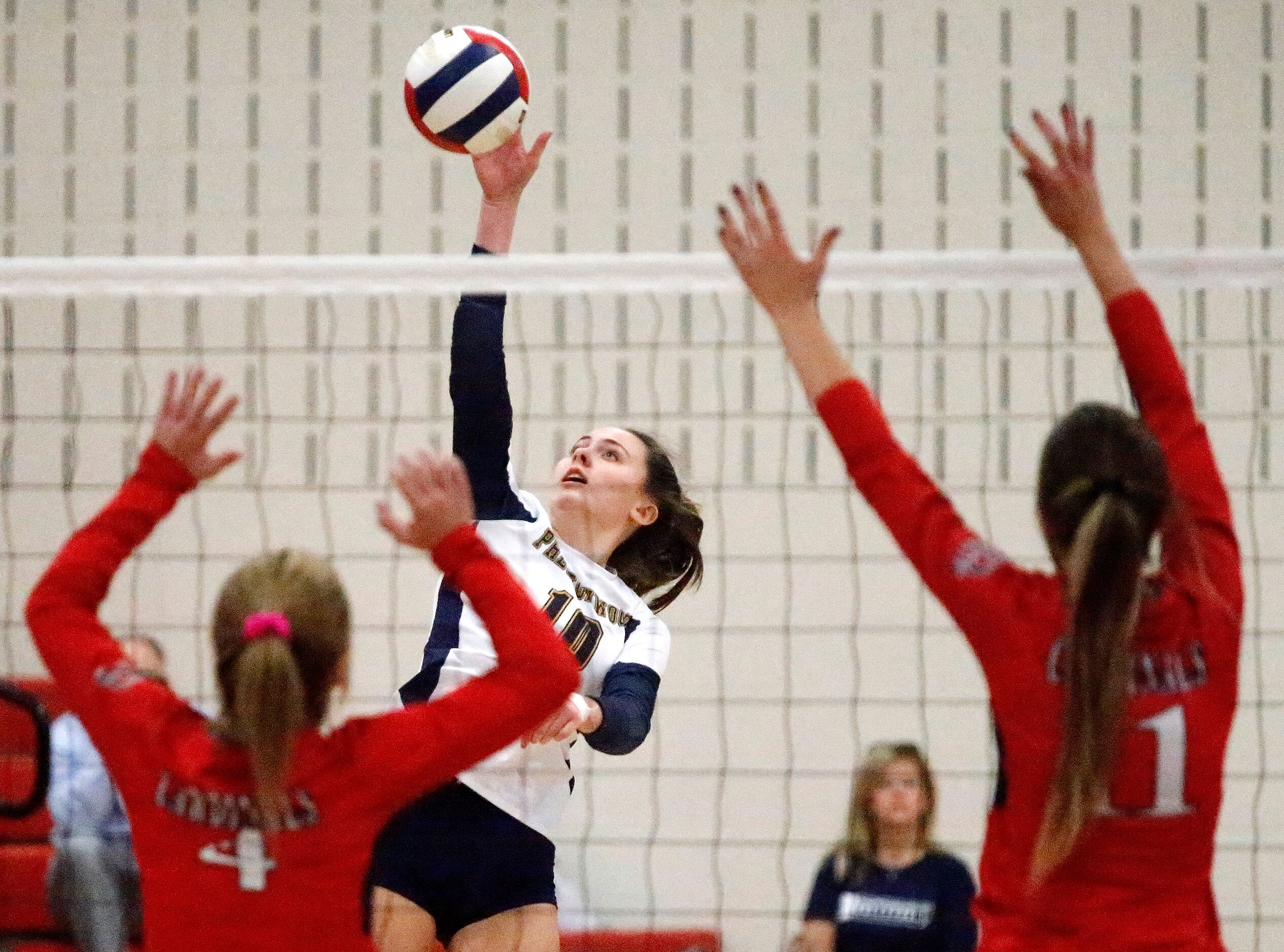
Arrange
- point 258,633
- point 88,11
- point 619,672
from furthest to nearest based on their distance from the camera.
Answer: point 88,11
point 619,672
point 258,633

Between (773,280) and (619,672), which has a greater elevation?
(773,280)

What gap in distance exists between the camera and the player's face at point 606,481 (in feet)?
13.3

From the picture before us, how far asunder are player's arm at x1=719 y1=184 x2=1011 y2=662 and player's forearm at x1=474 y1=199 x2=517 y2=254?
1.20 meters

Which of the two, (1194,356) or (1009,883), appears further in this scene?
(1194,356)

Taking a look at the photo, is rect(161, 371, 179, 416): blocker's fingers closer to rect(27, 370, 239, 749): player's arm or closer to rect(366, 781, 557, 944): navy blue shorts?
rect(27, 370, 239, 749): player's arm

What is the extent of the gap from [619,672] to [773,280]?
1.41 meters

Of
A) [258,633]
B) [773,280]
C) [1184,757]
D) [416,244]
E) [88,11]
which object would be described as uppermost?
[88,11]

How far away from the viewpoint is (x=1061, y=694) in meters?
2.34

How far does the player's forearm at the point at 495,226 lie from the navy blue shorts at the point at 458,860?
1.25 m

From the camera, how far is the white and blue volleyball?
4.03m

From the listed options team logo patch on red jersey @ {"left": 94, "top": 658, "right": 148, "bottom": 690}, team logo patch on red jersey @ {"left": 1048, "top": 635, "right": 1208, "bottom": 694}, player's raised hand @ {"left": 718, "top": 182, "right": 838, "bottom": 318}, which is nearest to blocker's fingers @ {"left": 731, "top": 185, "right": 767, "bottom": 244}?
player's raised hand @ {"left": 718, "top": 182, "right": 838, "bottom": 318}

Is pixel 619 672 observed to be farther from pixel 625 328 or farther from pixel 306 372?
pixel 306 372

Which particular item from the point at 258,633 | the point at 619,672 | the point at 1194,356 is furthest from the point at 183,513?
the point at 258,633

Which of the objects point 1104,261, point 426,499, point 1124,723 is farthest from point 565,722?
point 1104,261
